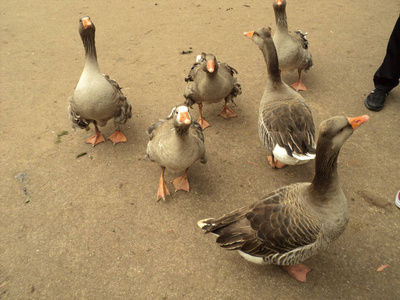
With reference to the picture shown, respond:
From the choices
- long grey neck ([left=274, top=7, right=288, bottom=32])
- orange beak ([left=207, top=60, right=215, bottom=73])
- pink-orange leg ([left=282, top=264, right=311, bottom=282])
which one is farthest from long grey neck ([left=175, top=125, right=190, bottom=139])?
long grey neck ([left=274, top=7, right=288, bottom=32])

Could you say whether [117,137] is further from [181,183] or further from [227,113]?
[227,113]

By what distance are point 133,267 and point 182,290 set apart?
0.56 meters

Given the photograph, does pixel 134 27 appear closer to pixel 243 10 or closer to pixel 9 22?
pixel 243 10

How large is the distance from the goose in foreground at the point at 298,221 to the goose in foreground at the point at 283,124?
29.1 inches

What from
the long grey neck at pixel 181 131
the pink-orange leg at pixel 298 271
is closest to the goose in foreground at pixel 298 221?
the pink-orange leg at pixel 298 271

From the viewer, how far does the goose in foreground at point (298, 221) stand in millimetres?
2570

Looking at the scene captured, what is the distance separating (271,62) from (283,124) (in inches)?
39.9

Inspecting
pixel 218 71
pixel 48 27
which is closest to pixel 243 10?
pixel 218 71

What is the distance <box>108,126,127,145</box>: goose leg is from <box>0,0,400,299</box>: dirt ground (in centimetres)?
9

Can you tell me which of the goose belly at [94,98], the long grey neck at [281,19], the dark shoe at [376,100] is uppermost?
the long grey neck at [281,19]

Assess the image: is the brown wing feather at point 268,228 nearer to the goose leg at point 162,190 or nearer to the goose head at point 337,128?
the goose head at point 337,128

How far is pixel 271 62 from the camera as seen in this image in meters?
4.09

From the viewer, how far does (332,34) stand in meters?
6.77

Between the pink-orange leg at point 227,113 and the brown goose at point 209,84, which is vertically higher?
the brown goose at point 209,84
